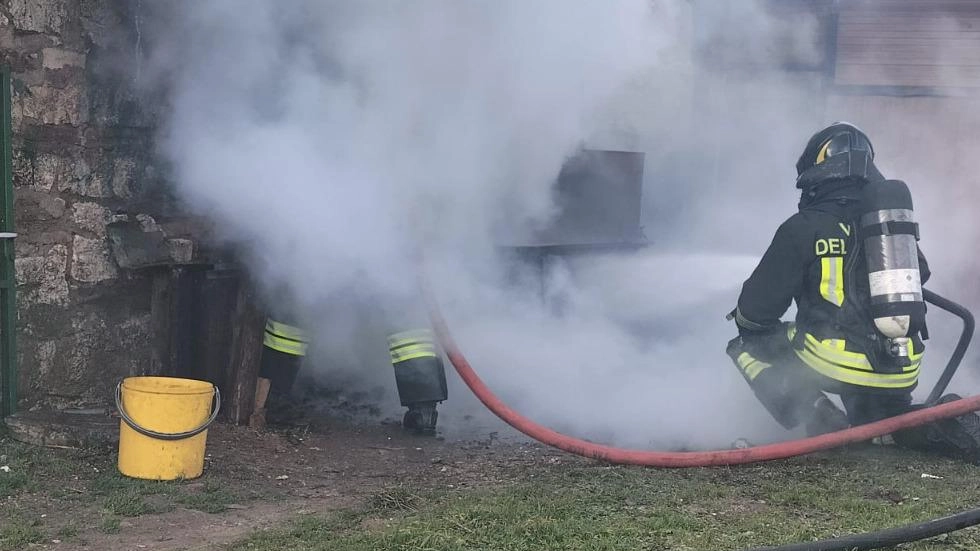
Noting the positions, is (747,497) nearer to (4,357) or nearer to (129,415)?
(129,415)

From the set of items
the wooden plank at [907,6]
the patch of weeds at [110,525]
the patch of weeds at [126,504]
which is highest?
the wooden plank at [907,6]

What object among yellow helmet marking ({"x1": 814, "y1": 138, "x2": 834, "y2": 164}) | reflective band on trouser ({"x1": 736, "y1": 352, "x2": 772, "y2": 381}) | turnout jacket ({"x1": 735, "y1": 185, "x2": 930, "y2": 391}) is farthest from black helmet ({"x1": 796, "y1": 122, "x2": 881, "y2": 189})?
reflective band on trouser ({"x1": 736, "y1": 352, "x2": 772, "y2": 381})

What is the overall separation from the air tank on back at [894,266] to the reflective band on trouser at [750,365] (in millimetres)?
650

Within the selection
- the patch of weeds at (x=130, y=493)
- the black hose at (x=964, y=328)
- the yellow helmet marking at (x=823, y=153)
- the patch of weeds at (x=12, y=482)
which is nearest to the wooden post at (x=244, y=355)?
the patch of weeds at (x=130, y=493)

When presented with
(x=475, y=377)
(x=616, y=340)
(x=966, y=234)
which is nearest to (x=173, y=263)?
(x=475, y=377)

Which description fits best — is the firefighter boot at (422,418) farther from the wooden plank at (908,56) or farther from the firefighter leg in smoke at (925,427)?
the wooden plank at (908,56)

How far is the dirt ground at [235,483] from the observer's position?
3.66m

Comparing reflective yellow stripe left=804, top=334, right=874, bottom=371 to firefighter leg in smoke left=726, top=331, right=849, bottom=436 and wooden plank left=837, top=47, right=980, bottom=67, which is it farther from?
wooden plank left=837, top=47, right=980, bottom=67

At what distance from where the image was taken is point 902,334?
16.0 feet

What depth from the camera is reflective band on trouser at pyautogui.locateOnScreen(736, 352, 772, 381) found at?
5.26 metres

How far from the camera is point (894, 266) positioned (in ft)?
16.0

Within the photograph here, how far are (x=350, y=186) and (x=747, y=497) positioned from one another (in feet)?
8.78

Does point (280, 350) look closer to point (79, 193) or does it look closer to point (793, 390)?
point (79, 193)

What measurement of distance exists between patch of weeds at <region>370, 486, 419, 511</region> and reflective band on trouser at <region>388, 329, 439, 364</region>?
4.27 ft
